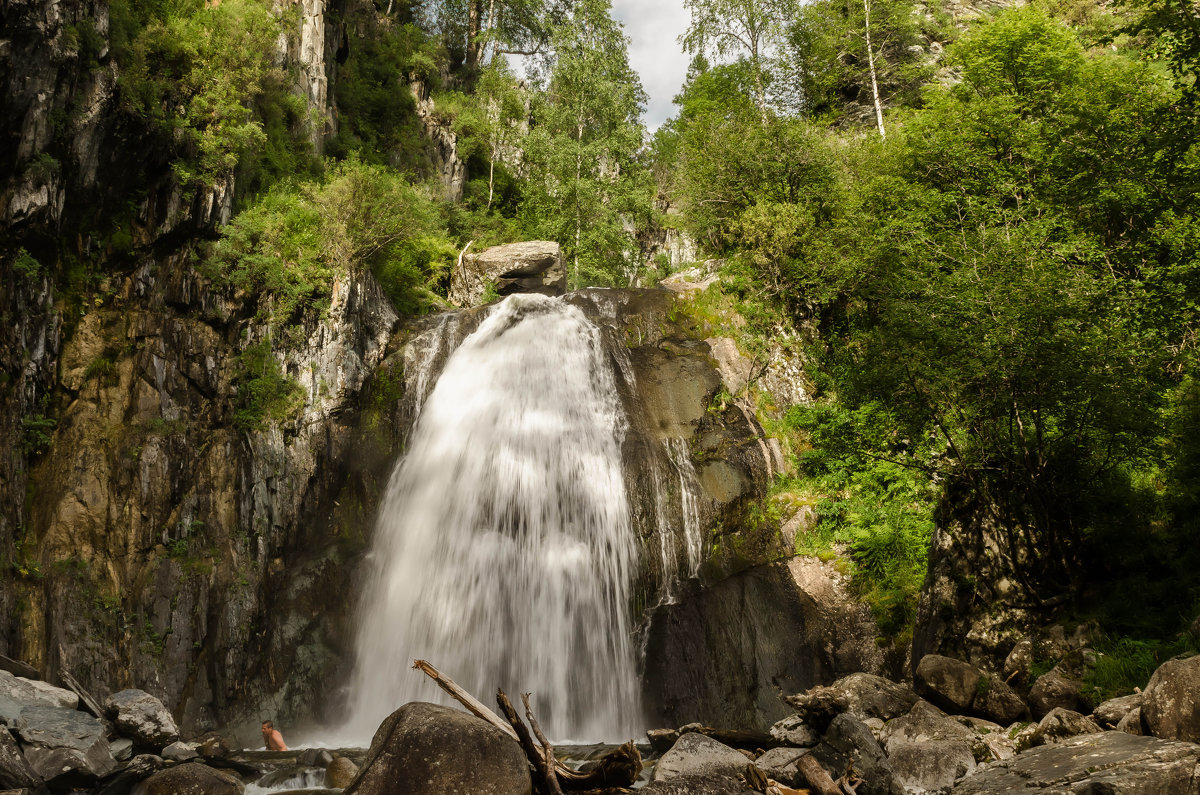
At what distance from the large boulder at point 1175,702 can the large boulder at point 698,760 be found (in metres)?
3.35

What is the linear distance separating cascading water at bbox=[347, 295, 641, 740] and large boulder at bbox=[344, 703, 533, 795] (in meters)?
6.11

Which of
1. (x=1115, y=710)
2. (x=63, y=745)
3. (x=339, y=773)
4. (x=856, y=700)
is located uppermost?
(x=63, y=745)

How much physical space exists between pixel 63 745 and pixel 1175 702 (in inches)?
402

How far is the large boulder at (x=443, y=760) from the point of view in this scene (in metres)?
5.19

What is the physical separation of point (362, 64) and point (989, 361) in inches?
1030

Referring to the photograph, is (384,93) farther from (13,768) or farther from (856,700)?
(856,700)

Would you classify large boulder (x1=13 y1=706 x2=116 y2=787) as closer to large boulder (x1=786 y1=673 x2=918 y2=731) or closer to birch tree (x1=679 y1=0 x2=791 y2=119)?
large boulder (x1=786 y1=673 x2=918 y2=731)

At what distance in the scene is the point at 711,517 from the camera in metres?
13.0

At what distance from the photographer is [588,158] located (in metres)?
26.9

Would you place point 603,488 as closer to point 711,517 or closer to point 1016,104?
point 711,517

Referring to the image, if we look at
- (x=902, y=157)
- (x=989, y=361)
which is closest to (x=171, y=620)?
(x=989, y=361)

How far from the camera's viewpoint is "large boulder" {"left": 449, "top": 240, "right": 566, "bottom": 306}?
2183 centimetres

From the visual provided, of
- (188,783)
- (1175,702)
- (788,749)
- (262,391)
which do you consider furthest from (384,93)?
(1175,702)

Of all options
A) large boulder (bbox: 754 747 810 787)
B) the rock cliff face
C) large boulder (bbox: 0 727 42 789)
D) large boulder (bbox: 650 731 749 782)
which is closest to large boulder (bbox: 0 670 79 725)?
large boulder (bbox: 0 727 42 789)
